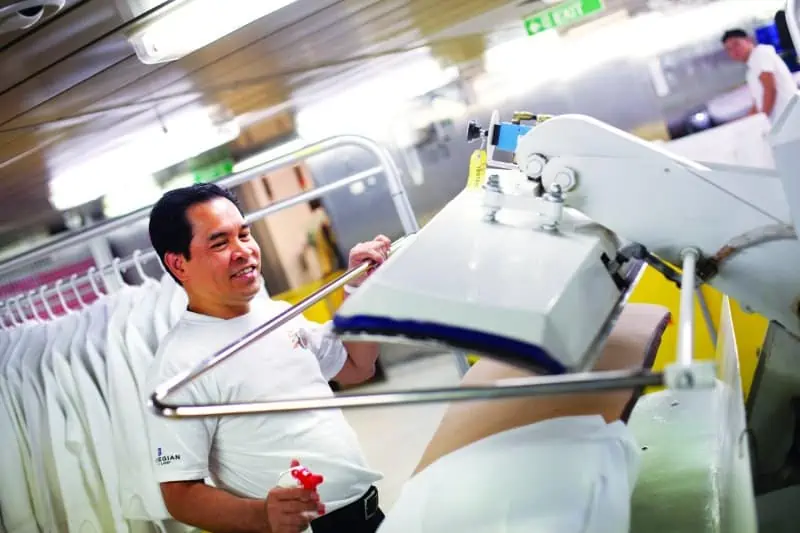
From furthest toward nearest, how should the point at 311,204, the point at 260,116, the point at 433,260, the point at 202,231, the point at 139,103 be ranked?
1. the point at 311,204
2. the point at 260,116
3. the point at 139,103
4. the point at 202,231
5. the point at 433,260

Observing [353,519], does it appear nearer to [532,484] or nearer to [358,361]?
[358,361]

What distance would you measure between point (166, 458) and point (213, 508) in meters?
0.16

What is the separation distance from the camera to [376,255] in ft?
5.25

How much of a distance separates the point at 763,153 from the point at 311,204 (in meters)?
3.26

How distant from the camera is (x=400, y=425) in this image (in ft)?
14.3

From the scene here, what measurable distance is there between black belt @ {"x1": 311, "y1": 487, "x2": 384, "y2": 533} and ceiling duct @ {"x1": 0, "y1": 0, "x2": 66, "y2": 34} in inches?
49.0

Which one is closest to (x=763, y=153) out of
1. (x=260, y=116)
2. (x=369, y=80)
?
(x=369, y=80)

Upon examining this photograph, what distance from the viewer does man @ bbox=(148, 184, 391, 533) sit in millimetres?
1689

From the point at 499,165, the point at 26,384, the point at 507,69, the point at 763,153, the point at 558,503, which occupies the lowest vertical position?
the point at 763,153

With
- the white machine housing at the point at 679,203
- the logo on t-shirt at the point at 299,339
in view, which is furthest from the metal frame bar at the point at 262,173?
the white machine housing at the point at 679,203

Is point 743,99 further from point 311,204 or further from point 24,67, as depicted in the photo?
point 24,67

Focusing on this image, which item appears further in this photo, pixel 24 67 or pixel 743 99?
pixel 743 99

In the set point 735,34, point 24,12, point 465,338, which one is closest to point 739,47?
point 735,34

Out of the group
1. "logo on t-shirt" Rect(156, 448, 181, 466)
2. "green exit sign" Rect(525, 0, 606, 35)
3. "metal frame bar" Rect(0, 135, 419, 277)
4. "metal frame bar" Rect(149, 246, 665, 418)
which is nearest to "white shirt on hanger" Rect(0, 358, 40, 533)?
"metal frame bar" Rect(0, 135, 419, 277)
